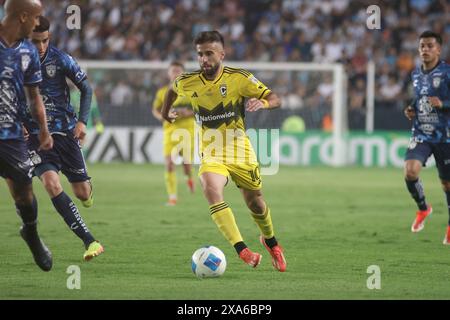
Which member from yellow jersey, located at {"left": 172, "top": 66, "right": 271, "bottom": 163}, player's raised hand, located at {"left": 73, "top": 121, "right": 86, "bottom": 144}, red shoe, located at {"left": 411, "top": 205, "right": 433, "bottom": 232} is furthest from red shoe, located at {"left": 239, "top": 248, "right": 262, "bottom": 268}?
red shoe, located at {"left": 411, "top": 205, "right": 433, "bottom": 232}

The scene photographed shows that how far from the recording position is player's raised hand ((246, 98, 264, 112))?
862cm

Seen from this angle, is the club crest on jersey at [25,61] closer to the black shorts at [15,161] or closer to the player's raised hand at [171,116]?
the black shorts at [15,161]

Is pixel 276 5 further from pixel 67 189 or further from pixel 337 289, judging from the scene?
pixel 337 289

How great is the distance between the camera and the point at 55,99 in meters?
9.71

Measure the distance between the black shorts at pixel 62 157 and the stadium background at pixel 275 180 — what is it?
2.80ft

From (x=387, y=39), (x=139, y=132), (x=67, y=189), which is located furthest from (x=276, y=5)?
(x=67, y=189)

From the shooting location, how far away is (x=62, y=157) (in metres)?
9.73

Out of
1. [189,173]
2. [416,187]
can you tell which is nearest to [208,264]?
[416,187]

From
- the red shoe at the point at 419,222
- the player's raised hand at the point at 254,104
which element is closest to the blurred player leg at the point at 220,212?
the player's raised hand at the point at 254,104

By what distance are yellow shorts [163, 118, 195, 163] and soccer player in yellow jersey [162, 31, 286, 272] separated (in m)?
7.08

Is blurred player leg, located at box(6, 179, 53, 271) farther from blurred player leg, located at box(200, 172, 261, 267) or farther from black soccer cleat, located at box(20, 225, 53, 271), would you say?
blurred player leg, located at box(200, 172, 261, 267)

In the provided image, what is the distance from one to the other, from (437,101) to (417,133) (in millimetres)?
910

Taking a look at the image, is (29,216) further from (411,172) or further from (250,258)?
(411,172)

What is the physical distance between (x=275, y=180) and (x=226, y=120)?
38.9ft
